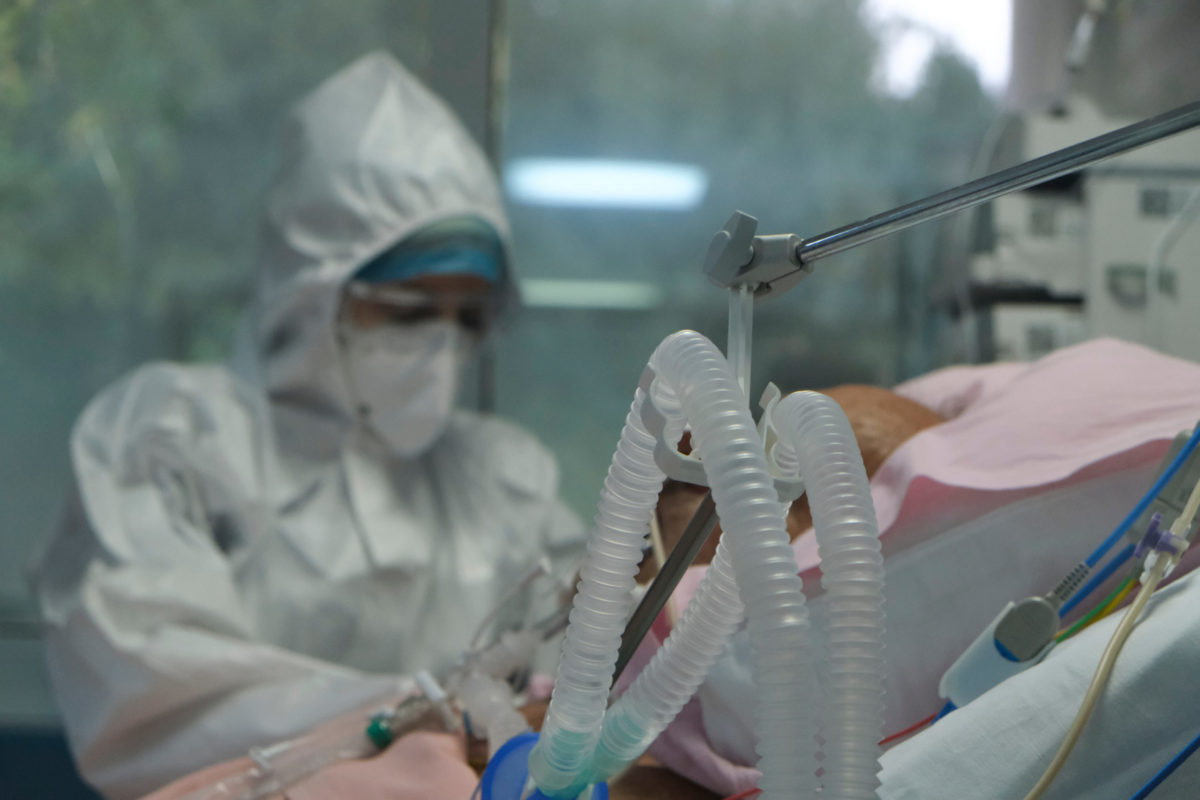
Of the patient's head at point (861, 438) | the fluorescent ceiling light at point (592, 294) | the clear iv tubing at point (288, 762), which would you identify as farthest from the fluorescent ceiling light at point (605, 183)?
the clear iv tubing at point (288, 762)

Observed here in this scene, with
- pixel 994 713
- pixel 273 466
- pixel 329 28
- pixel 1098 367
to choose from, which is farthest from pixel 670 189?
pixel 994 713

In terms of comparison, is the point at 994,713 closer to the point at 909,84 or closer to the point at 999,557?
the point at 999,557

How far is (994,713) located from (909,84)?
65.0 inches

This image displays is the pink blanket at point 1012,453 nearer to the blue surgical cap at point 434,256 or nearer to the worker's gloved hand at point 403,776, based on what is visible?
the worker's gloved hand at point 403,776

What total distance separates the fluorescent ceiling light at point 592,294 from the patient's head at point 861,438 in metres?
1.15

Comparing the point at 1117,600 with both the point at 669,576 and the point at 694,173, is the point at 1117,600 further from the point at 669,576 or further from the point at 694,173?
the point at 694,173

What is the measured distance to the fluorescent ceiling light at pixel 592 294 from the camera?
6.27 ft

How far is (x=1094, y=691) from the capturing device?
0.40 m

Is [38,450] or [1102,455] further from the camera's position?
[38,450]

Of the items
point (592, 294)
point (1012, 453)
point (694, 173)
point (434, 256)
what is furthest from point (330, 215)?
point (1012, 453)

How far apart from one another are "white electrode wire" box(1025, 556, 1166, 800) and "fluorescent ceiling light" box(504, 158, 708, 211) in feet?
5.08

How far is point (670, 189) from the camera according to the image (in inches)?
74.4

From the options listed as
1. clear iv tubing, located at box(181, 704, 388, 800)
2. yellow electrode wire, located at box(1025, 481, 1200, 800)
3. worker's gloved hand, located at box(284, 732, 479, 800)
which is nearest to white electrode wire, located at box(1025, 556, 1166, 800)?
yellow electrode wire, located at box(1025, 481, 1200, 800)

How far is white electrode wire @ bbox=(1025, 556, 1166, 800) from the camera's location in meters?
0.40
